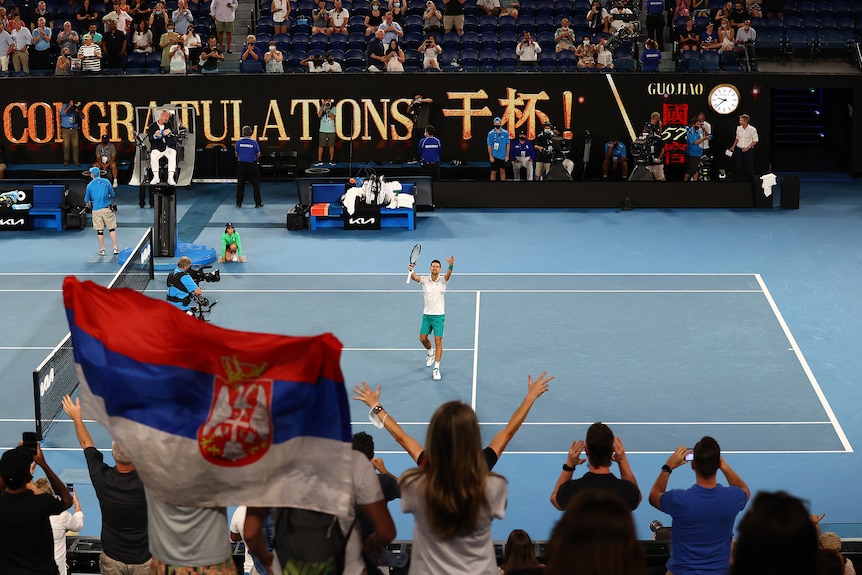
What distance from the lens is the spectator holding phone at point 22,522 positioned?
755 centimetres

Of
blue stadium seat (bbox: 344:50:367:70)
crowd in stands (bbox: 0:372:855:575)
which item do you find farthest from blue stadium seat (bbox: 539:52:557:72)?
crowd in stands (bbox: 0:372:855:575)

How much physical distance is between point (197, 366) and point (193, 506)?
0.76 metres

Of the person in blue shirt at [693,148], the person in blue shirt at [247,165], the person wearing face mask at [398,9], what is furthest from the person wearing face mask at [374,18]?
the person in blue shirt at [693,148]

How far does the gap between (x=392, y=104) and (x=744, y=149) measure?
9.30m

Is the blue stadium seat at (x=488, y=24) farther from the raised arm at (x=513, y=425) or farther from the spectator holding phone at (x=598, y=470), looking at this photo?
the raised arm at (x=513, y=425)

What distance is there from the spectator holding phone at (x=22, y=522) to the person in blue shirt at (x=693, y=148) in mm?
26059

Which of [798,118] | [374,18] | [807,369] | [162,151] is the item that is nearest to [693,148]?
[798,118]

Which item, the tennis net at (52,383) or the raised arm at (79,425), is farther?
the tennis net at (52,383)

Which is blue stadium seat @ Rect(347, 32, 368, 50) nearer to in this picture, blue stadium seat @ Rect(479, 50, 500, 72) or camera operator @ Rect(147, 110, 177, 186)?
blue stadium seat @ Rect(479, 50, 500, 72)

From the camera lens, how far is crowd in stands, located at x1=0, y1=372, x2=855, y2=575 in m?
4.89

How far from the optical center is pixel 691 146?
3184 cm

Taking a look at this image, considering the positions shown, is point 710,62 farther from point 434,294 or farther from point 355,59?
point 434,294

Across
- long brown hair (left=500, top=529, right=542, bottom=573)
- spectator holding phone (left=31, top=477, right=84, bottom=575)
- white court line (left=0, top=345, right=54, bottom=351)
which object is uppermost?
long brown hair (left=500, top=529, right=542, bottom=573)

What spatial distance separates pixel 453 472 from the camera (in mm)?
5961
